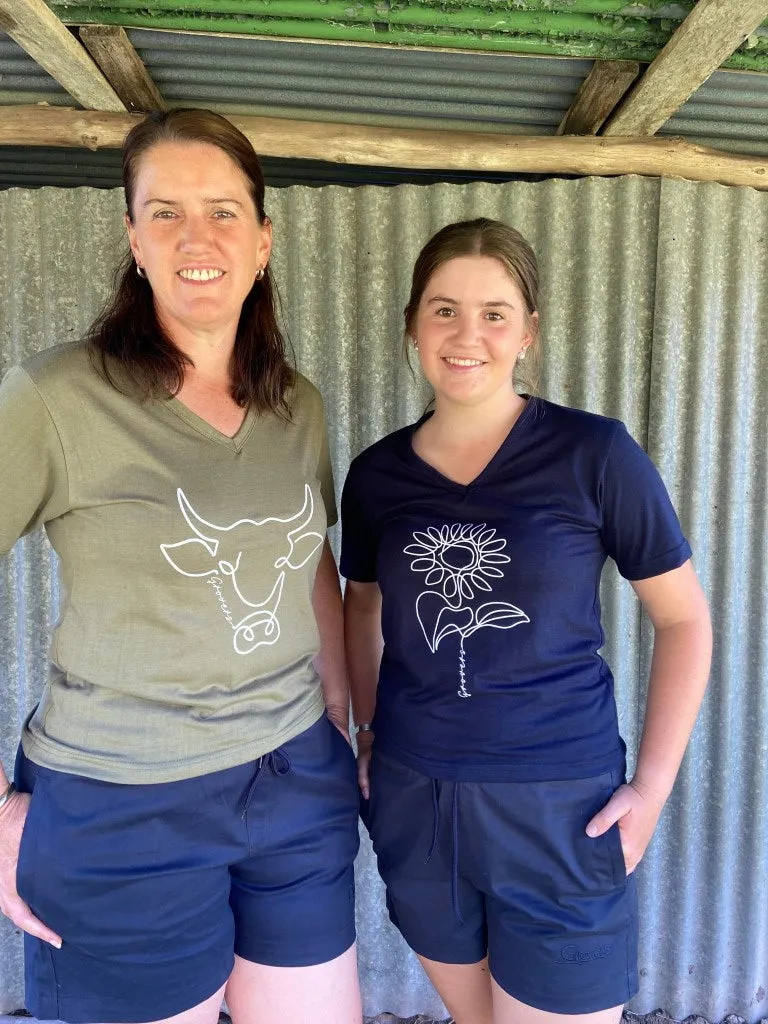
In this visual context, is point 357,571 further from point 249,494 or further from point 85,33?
point 85,33

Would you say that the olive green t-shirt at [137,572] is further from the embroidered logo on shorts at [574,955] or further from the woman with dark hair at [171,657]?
the embroidered logo on shorts at [574,955]

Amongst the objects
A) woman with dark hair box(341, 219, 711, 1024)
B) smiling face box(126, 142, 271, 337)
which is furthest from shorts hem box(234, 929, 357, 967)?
smiling face box(126, 142, 271, 337)

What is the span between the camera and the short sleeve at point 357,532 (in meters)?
1.76

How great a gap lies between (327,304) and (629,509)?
1.42 metres

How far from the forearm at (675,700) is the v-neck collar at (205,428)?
1.04m

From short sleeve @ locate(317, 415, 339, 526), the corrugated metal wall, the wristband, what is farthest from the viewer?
the corrugated metal wall

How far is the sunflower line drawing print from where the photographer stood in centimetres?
147

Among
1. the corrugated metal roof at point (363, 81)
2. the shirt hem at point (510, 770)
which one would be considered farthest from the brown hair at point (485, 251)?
the shirt hem at point (510, 770)

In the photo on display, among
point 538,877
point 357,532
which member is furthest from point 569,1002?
point 357,532

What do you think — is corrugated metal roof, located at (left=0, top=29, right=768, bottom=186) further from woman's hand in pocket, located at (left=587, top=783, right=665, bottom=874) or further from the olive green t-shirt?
woman's hand in pocket, located at (left=587, top=783, right=665, bottom=874)

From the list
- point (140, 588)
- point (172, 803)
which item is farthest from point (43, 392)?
point (172, 803)

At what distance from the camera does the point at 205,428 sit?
143 cm

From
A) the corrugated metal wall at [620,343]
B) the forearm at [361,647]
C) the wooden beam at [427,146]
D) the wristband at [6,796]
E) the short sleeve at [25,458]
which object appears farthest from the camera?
the corrugated metal wall at [620,343]

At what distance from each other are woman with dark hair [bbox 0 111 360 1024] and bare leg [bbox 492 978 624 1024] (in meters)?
0.38
